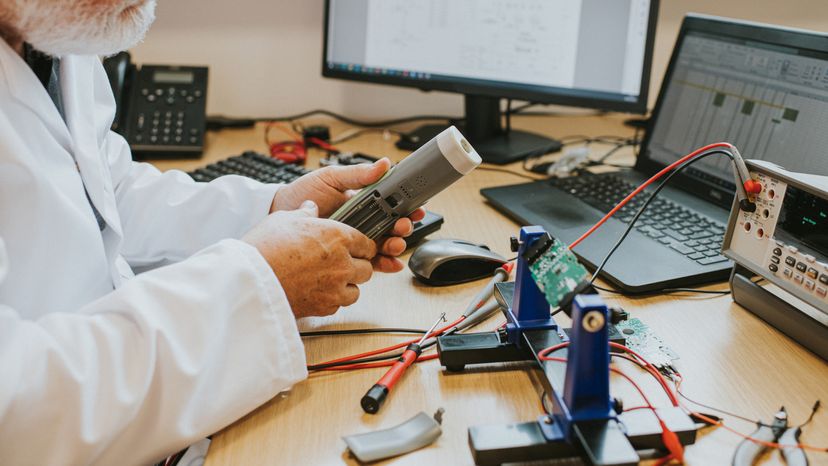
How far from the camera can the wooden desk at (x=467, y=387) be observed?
606mm

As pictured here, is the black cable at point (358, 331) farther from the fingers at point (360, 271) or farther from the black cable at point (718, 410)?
the black cable at point (718, 410)

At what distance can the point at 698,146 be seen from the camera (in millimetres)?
1141

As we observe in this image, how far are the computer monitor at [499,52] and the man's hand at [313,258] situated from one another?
646 millimetres

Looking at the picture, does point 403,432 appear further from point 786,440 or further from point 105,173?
point 105,173

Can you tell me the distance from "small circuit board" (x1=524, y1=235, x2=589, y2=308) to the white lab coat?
0.84 ft

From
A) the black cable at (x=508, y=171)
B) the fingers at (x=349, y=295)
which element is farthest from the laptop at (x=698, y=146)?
the fingers at (x=349, y=295)

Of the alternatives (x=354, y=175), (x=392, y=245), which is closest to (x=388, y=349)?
(x=392, y=245)

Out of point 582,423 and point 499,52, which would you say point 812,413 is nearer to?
point 582,423

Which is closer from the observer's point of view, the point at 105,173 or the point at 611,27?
the point at 105,173

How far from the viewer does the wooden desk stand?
606 mm

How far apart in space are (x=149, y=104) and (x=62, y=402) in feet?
3.20

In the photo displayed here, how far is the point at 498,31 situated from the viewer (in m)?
1.33

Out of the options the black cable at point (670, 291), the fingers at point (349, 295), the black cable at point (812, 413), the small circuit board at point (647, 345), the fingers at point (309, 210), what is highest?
the fingers at point (309, 210)

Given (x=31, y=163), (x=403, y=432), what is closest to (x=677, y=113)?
(x=403, y=432)
